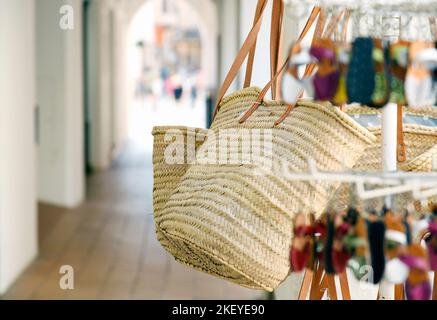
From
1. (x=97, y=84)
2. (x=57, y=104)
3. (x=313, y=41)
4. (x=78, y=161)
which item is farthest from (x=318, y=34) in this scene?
(x=97, y=84)

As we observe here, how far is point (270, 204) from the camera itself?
5.12ft

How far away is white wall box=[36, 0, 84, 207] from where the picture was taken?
9.26 metres

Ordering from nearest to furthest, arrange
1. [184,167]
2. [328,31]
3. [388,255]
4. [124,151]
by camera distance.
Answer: [388,255] → [328,31] → [184,167] → [124,151]

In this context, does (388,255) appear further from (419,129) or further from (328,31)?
(419,129)

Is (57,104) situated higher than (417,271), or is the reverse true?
(417,271)

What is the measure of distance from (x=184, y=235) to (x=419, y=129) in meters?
0.54

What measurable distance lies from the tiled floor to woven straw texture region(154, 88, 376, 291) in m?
3.90

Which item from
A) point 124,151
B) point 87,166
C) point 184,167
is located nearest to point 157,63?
point 124,151

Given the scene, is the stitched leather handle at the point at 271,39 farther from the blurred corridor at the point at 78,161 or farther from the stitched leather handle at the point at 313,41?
the blurred corridor at the point at 78,161

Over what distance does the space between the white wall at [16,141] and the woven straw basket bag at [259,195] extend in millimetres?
4066

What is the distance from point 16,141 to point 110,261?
1204 mm

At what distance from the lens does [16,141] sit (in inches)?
236

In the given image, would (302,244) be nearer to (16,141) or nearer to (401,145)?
(401,145)
